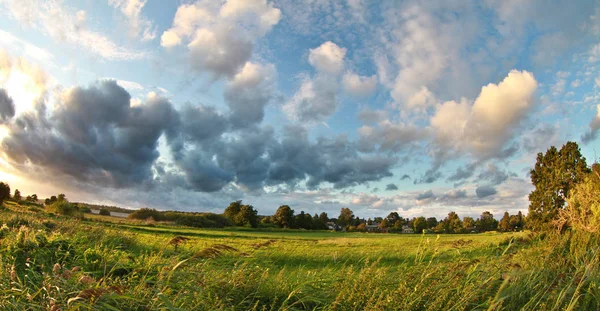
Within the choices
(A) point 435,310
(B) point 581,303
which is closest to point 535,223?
(B) point 581,303

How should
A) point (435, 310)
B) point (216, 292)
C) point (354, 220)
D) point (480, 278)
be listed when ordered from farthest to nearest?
point (354, 220) → point (480, 278) → point (216, 292) → point (435, 310)

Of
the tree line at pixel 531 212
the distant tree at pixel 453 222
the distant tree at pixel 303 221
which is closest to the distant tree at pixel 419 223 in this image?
the tree line at pixel 531 212

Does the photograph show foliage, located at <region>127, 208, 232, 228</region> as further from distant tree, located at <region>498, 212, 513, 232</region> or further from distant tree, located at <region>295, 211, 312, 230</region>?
distant tree, located at <region>498, 212, 513, 232</region>

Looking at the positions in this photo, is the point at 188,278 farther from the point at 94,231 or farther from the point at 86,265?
the point at 94,231

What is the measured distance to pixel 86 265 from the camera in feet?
23.0

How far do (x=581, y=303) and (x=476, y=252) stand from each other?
9280 millimetres

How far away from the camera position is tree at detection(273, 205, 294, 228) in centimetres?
8119

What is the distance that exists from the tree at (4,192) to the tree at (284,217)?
49.1 metres

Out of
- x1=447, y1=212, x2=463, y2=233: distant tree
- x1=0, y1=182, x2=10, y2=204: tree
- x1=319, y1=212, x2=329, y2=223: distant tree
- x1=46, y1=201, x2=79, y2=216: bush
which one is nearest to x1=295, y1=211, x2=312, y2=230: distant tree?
x1=319, y1=212, x2=329, y2=223: distant tree

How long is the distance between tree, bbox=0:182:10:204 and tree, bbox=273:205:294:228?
4911cm

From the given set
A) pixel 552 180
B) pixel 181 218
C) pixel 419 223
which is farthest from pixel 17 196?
pixel 419 223

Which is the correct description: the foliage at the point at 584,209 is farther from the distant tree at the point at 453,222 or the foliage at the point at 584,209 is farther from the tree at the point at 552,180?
the distant tree at the point at 453,222

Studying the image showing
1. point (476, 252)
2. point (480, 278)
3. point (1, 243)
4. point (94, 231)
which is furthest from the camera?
point (476, 252)

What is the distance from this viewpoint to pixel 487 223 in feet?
396
